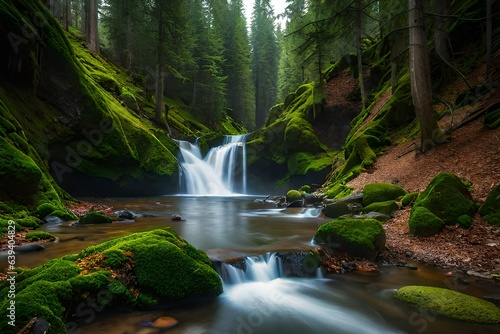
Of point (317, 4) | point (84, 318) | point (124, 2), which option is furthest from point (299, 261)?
point (124, 2)

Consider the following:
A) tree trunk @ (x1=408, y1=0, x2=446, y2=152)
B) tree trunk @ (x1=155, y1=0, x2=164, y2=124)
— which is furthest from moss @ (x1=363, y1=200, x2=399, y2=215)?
tree trunk @ (x1=155, y1=0, x2=164, y2=124)

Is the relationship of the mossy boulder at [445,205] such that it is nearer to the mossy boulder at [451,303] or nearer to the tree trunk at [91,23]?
the mossy boulder at [451,303]

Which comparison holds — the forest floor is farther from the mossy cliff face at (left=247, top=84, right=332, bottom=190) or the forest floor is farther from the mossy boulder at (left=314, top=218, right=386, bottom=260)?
the mossy cliff face at (left=247, top=84, right=332, bottom=190)

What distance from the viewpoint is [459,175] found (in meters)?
8.16

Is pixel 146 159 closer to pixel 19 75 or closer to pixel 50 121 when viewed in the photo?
pixel 50 121

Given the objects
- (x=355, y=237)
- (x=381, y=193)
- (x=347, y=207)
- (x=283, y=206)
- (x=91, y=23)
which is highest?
(x=91, y=23)

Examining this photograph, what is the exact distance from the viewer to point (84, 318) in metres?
3.80

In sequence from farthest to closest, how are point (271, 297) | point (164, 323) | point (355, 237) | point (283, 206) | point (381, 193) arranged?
point (283, 206), point (381, 193), point (355, 237), point (271, 297), point (164, 323)

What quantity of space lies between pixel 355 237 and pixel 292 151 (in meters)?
17.3

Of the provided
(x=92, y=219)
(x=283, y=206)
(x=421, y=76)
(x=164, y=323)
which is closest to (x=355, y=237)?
(x=164, y=323)

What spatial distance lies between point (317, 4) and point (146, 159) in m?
16.3

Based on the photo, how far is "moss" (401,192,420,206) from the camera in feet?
28.0

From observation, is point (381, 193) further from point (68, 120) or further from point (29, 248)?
point (68, 120)

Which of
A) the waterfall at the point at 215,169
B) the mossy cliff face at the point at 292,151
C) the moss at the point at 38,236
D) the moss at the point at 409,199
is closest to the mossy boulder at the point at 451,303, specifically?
the moss at the point at 409,199
